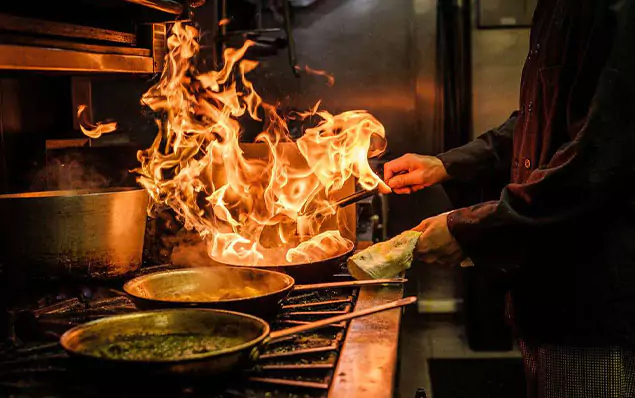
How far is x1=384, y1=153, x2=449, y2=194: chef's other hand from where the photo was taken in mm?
3129

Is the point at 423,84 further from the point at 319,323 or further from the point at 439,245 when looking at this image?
the point at 319,323

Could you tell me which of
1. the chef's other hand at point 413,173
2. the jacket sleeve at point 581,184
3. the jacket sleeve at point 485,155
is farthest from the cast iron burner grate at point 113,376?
the jacket sleeve at point 485,155

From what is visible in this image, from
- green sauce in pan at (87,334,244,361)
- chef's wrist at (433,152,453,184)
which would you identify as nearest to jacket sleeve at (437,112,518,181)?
chef's wrist at (433,152,453,184)

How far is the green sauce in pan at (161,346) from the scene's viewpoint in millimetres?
1582

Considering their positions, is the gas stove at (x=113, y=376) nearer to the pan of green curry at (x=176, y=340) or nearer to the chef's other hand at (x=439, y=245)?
the pan of green curry at (x=176, y=340)

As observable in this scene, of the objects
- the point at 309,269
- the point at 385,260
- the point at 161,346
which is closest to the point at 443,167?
the point at 385,260

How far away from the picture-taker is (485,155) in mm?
3156

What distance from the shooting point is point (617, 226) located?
2.27 metres

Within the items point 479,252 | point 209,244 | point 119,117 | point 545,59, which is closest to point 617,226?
point 479,252

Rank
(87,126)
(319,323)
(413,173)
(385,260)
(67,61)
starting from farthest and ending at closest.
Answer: (87,126) → (413,173) → (385,260) → (67,61) → (319,323)

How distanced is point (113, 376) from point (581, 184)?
4.86ft

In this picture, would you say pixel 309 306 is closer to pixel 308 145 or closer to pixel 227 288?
pixel 227 288

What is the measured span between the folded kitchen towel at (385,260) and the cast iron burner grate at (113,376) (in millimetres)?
181

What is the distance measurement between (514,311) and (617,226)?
0.50 metres
